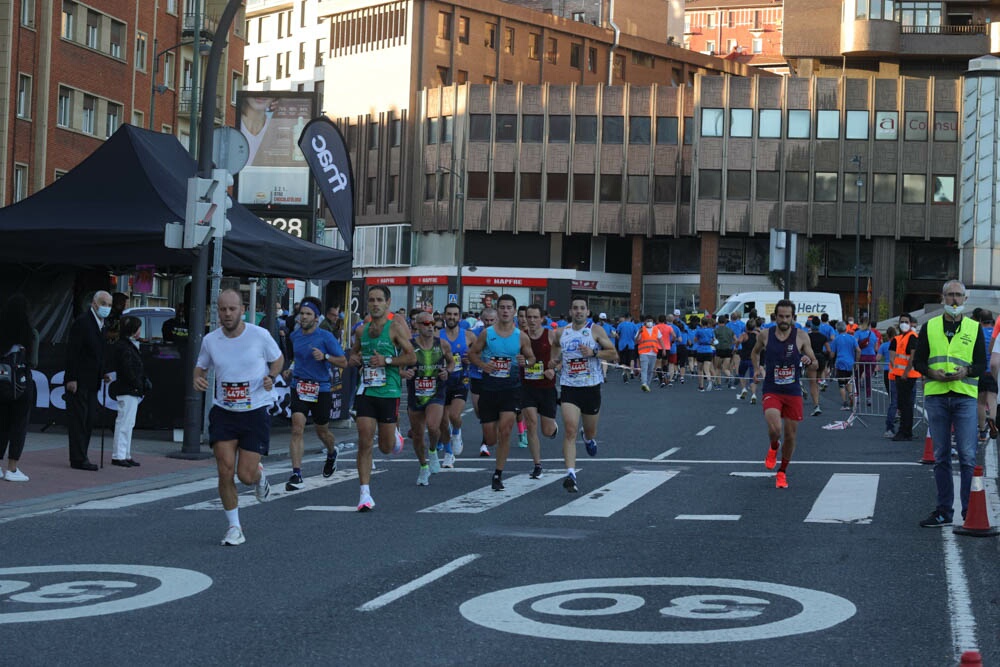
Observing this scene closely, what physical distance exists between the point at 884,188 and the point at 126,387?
6383 cm

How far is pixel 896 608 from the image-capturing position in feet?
26.3

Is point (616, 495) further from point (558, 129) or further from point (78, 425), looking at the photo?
point (558, 129)

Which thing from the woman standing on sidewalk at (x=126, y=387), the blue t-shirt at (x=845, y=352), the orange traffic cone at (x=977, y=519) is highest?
the blue t-shirt at (x=845, y=352)

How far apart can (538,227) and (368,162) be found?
12.2m

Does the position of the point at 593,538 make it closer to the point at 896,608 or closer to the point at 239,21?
the point at 896,608

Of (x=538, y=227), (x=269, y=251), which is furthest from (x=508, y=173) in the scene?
(x=269, y=251)

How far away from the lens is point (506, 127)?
7812cm

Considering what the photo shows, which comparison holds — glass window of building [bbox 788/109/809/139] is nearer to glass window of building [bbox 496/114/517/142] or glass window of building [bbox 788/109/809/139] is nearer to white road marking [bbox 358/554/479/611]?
glass window of building [bbox 496/114/517/142]

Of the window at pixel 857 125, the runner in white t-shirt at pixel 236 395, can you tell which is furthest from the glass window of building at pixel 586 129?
the runner in white t-shirt at pixel 236 395

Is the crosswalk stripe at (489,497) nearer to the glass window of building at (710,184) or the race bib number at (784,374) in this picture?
the race bib number at (784,374)

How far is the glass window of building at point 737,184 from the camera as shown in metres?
75.4

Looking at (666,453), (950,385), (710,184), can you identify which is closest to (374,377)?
(950,385)

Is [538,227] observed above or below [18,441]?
above

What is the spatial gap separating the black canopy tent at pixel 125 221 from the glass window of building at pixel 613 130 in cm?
5855
